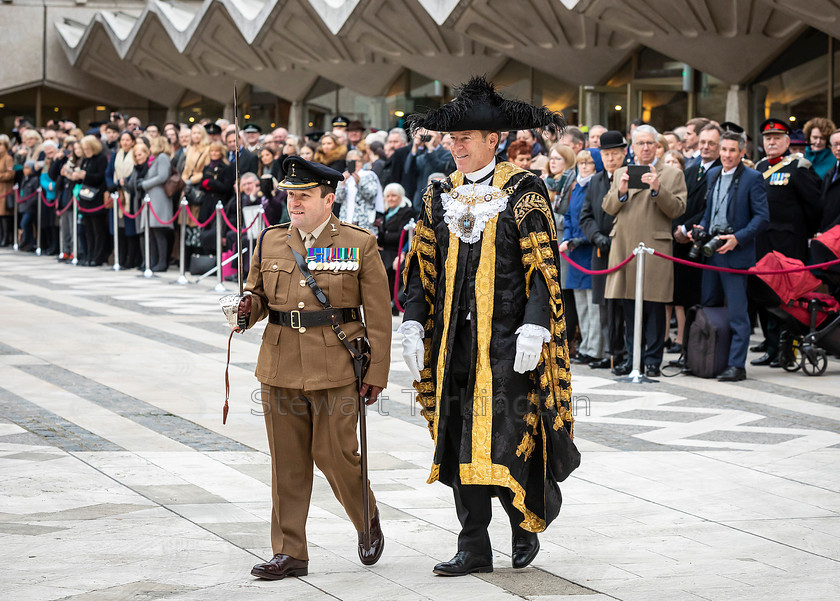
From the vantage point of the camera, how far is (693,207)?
36.6ft

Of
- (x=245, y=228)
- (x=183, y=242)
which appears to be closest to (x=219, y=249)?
(x=245, y=228)

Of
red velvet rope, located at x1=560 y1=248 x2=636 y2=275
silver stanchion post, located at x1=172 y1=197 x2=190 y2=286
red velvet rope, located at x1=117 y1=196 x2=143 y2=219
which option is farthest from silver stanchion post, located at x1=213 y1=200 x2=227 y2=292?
red velvet rope, located at x1=560 y1=248 x2=636 y2=275

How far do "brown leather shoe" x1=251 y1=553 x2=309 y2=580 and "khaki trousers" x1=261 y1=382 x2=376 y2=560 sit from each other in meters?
0.04

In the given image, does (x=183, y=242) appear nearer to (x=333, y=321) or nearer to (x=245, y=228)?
(x=245, y=228)

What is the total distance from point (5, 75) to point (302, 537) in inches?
1279

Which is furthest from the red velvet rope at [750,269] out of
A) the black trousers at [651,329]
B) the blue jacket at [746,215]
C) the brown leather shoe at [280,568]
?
Result: the brown leather shoe at [280,568]

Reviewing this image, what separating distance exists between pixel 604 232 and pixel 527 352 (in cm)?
596

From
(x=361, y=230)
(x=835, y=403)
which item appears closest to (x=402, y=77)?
(x=835, y=403)

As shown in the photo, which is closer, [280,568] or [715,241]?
[280,568]

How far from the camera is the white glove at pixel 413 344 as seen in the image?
17.7ft

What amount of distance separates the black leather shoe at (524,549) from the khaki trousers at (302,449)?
682 millimetres

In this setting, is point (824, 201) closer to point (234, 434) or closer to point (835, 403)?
point (835, 403)

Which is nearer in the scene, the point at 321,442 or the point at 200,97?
the point at 321,442

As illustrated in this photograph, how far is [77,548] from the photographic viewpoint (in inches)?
219
